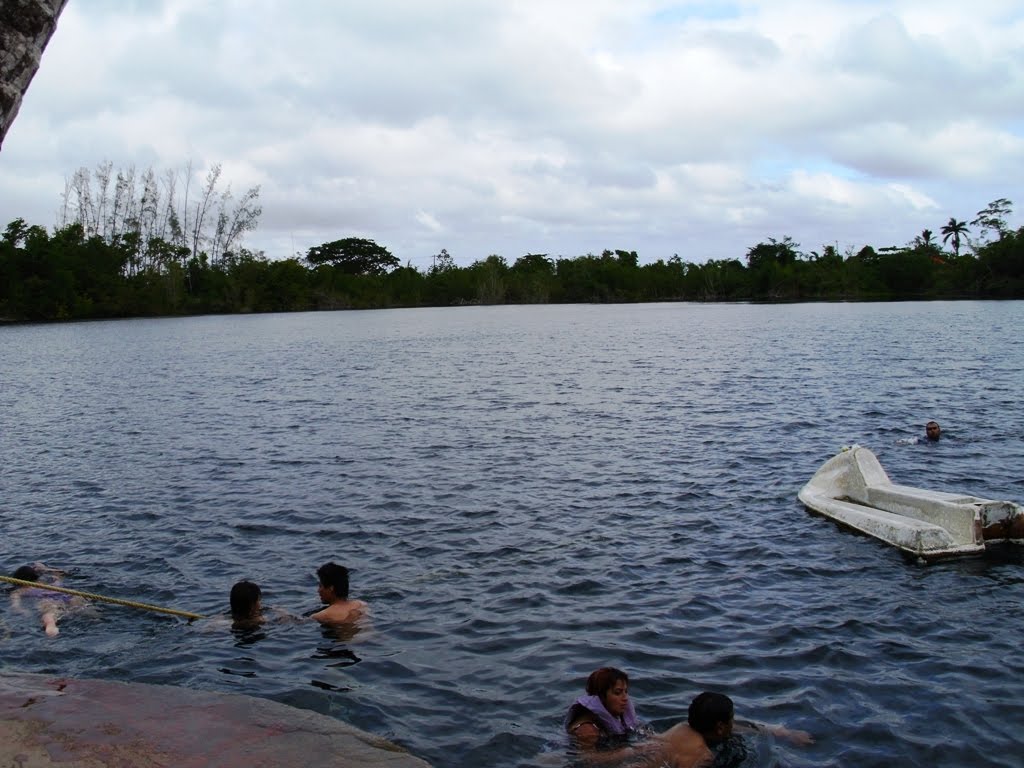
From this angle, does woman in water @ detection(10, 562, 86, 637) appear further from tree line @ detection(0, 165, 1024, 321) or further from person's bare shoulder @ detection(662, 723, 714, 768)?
tree line @ detection(0, 165, 1024, 321)

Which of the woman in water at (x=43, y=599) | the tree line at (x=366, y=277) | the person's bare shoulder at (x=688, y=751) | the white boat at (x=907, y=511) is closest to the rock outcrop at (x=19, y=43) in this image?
the person's bare shoulder at (x=688, y=751)

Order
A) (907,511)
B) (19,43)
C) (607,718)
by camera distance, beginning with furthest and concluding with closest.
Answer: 1. (907,511)
2. (607,718)
3. (19,43)

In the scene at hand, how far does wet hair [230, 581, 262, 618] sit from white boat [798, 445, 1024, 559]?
9.63 m

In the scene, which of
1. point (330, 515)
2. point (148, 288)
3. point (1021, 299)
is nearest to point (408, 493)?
point (330, 515)

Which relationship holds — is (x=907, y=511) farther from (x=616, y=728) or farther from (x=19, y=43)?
(x=19, y=43)

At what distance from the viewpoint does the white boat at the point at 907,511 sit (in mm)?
13031

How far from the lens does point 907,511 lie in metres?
14.4

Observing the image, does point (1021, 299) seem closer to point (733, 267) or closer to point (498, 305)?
point (733, 267)

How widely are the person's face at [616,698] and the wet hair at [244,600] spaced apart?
5186 millimetres

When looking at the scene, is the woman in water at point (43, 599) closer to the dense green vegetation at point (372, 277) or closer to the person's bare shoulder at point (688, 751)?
the person's bare shoulder at point (688, 751)

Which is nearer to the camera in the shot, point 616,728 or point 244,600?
point 616,728

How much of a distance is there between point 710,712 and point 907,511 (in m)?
8.33

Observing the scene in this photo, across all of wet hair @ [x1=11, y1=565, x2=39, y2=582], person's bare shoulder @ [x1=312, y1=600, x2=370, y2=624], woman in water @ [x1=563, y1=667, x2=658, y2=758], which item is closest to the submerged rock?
woman in water @ [x1=563, y1=667, x2=658, y2=758]

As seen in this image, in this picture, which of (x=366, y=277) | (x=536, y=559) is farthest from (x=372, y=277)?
(x=536, y=559)
